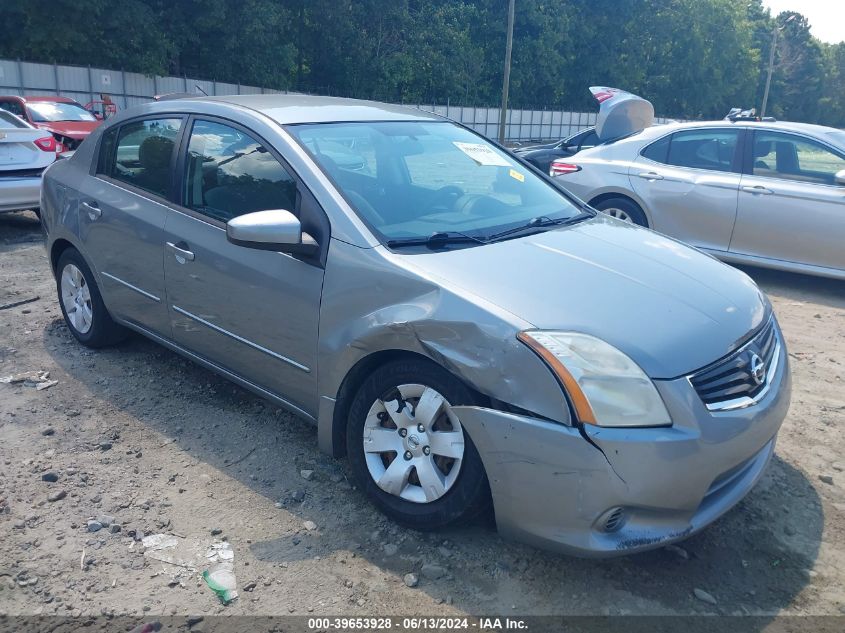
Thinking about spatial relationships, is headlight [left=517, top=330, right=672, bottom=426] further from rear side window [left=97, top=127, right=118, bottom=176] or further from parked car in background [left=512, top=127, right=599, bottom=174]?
parked car in background [left=512, top=127, right=599, bottom=174]

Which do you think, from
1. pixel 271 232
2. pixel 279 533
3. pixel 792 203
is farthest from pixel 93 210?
pixel 792 203

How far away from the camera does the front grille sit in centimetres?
265

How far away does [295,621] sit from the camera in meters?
2.57

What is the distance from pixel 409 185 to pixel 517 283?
0.99m

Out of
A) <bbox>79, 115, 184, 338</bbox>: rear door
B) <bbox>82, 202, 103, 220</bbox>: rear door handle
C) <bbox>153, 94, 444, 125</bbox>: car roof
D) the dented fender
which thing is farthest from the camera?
<bbox>82, 202, 103, 220</bbox>: rear door handle

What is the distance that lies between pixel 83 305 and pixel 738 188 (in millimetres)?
5778

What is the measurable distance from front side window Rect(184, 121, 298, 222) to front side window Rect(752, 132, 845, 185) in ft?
16.8

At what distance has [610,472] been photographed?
247 cm

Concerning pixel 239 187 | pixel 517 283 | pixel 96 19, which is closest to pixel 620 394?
pixel 517 283

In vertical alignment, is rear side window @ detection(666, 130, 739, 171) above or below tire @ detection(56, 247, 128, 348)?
above

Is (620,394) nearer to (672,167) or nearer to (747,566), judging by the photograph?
(747,566)

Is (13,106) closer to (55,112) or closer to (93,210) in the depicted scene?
(55,112)

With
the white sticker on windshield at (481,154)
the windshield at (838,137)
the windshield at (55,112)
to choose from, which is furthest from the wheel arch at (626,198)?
the windshield at (55,112)

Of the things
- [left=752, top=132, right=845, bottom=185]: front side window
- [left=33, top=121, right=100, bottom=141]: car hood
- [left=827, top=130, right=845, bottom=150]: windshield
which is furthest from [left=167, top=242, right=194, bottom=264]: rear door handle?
[left=33, top=121, right=100, bottom=141]: car hood
